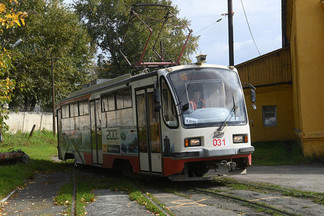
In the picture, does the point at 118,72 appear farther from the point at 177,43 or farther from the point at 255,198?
the point at 255,198

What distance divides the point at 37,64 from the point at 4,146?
11.7 m

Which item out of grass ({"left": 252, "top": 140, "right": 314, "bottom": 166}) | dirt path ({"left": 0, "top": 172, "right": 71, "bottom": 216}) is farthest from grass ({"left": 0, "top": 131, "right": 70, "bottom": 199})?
grass ({"left": 252, "top": 140, "right": 314, "bottom": 166})

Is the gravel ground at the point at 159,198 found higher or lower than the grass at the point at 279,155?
lower

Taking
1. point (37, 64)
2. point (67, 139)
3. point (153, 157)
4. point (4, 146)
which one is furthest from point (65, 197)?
point (37, 64)

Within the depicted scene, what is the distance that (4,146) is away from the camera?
2917 cm

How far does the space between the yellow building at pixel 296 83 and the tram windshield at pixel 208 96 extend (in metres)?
6.11

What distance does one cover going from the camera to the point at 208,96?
1069cm

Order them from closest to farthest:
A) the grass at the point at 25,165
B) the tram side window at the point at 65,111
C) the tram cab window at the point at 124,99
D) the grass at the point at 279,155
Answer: the tram cab window at the point at 124,99 < the grass at the point at 25,165 < the grass at the point at 279,155 < the tram side window at the point at 65,111

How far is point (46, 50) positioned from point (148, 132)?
101 feet

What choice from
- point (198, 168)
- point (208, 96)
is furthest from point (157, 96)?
point (198, 168)

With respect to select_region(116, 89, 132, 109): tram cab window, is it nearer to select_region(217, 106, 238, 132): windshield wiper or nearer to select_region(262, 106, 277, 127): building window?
select_region(217, 106, 238, 132): windshield wiper

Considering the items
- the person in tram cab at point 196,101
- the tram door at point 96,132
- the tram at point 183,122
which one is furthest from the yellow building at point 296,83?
the tram door at point 96,132

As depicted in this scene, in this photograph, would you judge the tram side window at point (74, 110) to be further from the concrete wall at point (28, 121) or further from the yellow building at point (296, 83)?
the concrete wall at point (28, 121)

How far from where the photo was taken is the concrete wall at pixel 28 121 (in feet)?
127
